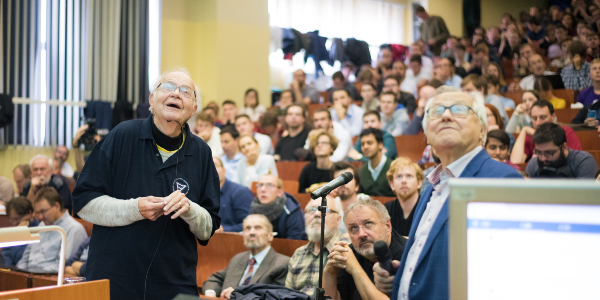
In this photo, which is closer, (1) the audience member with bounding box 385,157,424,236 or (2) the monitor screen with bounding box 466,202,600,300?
(2) the monitor screen with bounding box 466,202,600,300

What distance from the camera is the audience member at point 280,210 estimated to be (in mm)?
3902

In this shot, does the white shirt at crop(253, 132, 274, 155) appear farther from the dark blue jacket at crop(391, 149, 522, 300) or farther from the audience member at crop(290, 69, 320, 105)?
the dark blue jacket at crop(391, 149, 522, 300)

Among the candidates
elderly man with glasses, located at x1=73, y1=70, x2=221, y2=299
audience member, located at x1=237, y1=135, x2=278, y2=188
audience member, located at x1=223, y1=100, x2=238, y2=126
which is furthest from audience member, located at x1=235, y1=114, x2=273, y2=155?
elderly man with glasses, located at x1=73, y1=70, x2=221, y2=299

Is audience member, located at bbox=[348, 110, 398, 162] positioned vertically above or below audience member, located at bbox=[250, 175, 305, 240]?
above

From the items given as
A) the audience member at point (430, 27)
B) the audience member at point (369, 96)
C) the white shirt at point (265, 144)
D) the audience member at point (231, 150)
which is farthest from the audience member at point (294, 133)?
the audience member at point (430, 27)

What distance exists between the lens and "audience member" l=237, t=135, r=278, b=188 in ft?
17.0

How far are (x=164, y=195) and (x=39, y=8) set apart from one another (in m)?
6.71

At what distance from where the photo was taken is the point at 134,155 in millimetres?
1773

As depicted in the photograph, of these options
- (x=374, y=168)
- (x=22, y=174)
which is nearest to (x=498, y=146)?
(x=374, y=168)

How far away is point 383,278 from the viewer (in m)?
1.55

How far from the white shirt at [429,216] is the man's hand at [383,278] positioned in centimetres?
17

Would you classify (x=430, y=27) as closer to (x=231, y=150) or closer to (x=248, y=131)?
(x=248, y=131)

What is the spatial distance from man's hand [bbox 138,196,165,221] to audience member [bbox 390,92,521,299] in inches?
27.9

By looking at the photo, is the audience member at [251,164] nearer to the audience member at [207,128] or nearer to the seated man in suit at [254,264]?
the audience member at [207,128]
